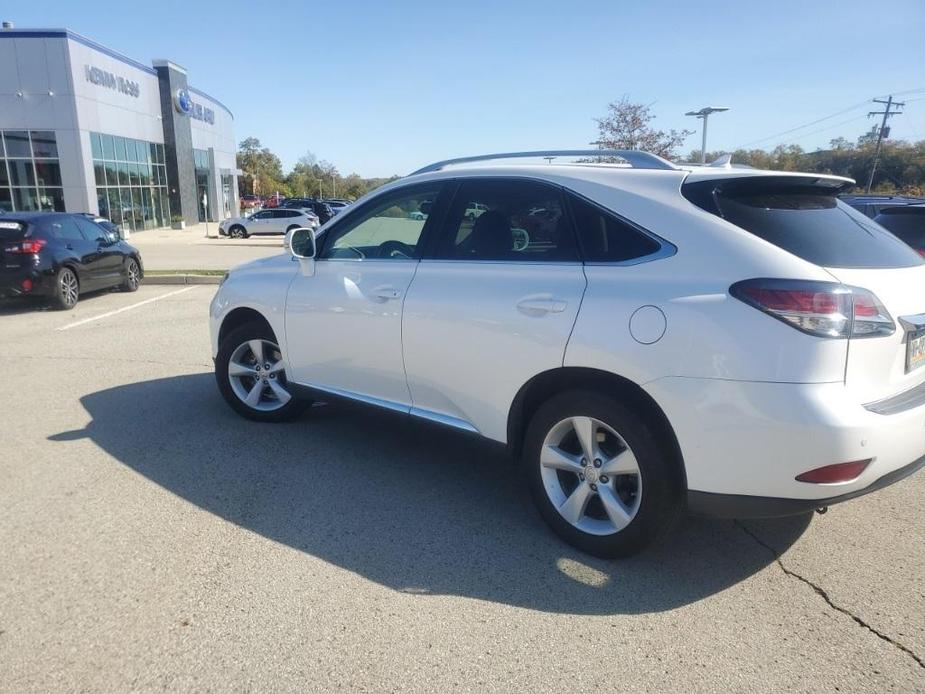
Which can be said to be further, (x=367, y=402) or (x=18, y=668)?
(x=367, y=402)

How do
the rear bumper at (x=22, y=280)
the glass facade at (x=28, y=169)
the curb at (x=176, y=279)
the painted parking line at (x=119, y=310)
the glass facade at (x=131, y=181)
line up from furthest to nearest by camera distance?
1. the glass facade at (x=131, y=181)
2. the glass facade at (x=28, y=169)
3. the curb at (x=176, y=279)
4. the rear bumper at (x=22, y=280)
5. the painted parking line at (x=119, y=310)

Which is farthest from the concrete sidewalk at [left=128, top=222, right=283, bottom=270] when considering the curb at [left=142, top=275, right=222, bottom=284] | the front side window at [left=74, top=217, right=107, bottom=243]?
the front side window at [left=74, top=217, right=107, bottom=243]

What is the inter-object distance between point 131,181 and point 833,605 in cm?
3771

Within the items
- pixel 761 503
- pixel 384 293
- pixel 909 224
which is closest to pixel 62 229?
pixel 384 293

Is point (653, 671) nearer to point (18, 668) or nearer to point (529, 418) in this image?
point (529, 418)

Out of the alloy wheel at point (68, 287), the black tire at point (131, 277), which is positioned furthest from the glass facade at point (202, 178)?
the alloy wheel at point (68, 287)

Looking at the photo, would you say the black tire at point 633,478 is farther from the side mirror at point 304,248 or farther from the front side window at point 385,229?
the side mirror at point 304,248

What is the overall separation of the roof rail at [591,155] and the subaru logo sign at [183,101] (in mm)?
38839

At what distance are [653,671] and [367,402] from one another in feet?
Result: 7.81

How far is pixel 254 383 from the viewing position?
530cm

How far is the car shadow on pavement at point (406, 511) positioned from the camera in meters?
3.12

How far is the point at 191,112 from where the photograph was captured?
40.4 metres

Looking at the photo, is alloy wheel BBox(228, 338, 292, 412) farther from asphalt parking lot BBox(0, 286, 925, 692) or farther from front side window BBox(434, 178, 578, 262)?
front side window BBox(434, 178, 578, 262)

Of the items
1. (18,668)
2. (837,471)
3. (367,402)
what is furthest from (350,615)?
(837,471)
